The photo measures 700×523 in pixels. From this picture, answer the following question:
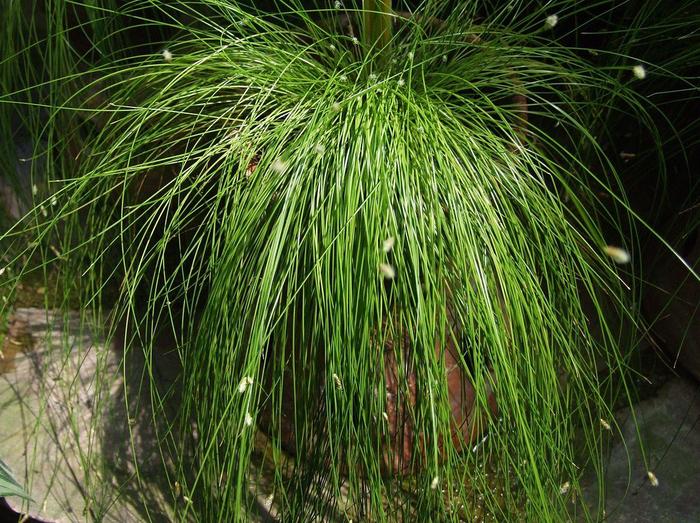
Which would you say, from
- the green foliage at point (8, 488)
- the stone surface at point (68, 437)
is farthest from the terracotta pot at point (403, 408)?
the green foliage at point (8, 488)

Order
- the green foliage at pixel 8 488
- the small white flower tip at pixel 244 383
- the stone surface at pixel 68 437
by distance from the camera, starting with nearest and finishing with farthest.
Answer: the small white flower tip at pixel 244 383
the green foliage at pixel 8 488
the stone surface at pixel 68 437

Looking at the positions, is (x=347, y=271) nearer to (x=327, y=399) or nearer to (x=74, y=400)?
(x=327, y=399)

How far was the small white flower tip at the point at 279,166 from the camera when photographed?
0.90 m

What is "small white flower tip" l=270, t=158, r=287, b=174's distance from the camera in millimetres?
904

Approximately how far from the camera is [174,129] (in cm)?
103

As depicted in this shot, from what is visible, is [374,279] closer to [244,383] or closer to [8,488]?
[244,383]

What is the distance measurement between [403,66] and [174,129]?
1.18 feet

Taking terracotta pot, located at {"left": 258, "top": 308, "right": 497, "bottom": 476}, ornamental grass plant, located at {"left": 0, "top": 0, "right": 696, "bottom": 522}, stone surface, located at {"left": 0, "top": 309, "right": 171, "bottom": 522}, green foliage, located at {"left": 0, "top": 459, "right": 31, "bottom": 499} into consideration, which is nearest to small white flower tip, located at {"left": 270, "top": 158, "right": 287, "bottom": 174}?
ornamental grass plant, located at {"left": 0, "top": 0, "right": 696, "bottom": 522}

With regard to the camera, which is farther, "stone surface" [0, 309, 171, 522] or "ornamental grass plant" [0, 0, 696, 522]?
"stone surface" [0, 309, 171, 522]

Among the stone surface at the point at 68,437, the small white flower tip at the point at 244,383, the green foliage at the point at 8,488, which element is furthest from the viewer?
the stone surface at the point at 68,437

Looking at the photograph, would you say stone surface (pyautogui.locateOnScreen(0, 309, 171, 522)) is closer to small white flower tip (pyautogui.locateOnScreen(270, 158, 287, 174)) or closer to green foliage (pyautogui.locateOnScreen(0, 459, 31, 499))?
green foliage (pyautogui.locateOnScreen(0, 459, 31, 499))

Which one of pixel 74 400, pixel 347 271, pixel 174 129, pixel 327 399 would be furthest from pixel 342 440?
pixel 74 400

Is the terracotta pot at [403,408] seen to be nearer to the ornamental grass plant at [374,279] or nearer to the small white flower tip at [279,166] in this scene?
the ornamental grass plant at [374,279]

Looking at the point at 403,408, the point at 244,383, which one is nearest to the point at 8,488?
the point at 244,383
